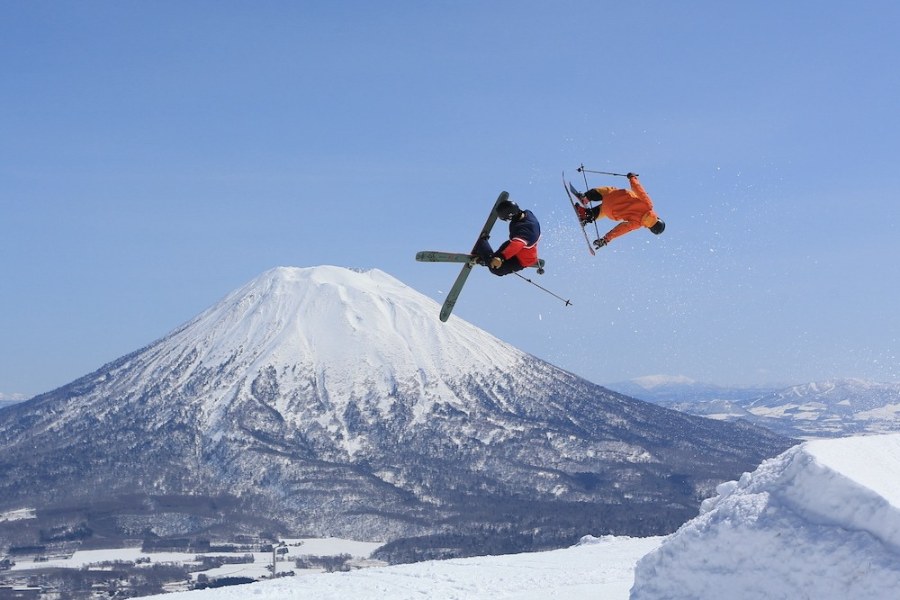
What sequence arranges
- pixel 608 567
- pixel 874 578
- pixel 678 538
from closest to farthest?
1. pixel 874 578
2. pixel 678 538
3. pixel 608 567

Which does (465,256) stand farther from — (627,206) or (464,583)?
(464,583)

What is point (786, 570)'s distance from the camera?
A: 19844 millimetres

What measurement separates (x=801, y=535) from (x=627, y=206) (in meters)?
8.79

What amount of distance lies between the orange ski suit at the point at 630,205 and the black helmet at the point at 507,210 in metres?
2.29

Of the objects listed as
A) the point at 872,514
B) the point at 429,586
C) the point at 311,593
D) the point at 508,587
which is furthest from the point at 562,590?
the point at 872,514

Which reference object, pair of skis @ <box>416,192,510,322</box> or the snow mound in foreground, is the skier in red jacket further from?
the snow mound in foreground

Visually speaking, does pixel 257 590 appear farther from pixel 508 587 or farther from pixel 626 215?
pixel 626 215

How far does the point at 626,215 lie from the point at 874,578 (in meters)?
10.0

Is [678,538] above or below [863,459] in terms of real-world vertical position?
below

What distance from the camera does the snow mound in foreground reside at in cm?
1898

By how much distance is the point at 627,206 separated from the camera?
74.9 feet

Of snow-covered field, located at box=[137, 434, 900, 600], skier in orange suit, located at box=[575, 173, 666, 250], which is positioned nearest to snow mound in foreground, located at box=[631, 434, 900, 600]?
snow-covered field, located at box=[137, 434, 900, 600]

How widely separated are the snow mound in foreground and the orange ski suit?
6.74 m

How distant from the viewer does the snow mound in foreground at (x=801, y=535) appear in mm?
18984
